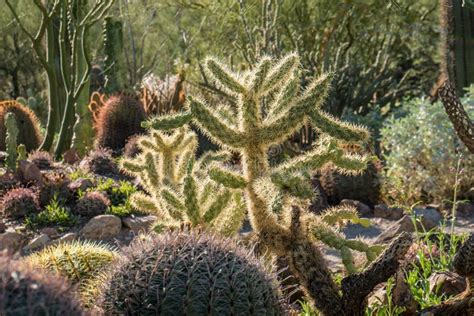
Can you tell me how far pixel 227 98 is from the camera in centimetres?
1062

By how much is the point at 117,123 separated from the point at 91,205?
Answer: 8.88 feet

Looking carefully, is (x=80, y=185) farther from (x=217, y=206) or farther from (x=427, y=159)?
(x=217, y=206)

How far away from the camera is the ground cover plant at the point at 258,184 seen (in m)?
3.18

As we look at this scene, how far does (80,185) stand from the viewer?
812 cm

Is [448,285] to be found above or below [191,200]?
below

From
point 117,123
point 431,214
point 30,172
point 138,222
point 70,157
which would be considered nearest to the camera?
point 138,222

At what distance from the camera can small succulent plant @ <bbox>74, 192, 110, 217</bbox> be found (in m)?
7.63

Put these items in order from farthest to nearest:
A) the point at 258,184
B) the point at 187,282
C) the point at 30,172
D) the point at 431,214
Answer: the point at 30,172, the point at 431,214, the point at 258,184, the point at 187,282

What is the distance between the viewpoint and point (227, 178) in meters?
4.41

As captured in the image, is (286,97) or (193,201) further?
(286,97)

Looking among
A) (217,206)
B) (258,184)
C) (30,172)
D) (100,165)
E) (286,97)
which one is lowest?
(100,165)

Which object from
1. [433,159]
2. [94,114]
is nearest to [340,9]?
[94,114]

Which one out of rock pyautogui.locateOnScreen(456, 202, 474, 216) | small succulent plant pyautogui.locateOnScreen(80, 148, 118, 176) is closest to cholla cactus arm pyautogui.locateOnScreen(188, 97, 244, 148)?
rock pyautogui.locateOnScreen(456, 202, 474, 216)

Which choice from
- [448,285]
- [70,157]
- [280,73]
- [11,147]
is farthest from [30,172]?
[448,285]
